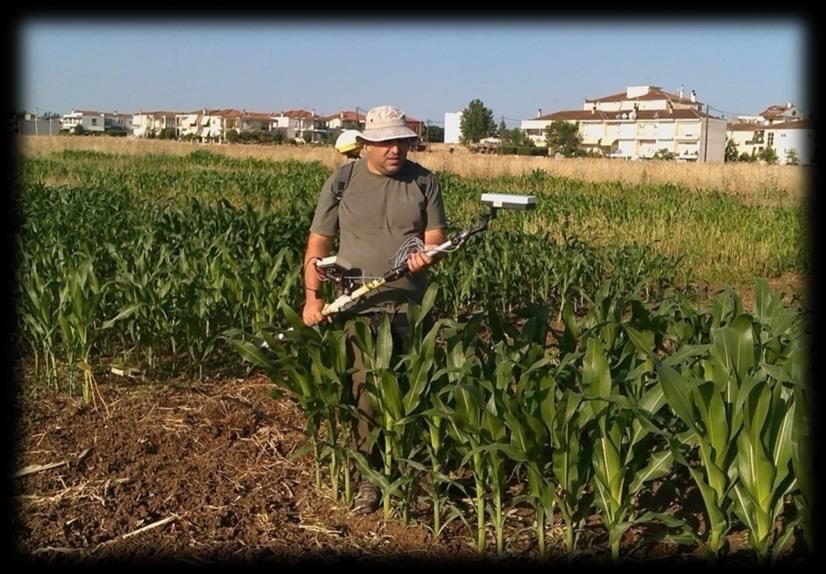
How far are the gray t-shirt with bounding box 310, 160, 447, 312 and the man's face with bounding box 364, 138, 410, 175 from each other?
71mm

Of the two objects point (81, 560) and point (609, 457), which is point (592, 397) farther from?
point (81, 560)

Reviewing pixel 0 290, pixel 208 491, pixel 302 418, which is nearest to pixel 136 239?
pixel 0 290

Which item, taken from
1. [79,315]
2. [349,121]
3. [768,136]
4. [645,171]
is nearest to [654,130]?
[768,136]

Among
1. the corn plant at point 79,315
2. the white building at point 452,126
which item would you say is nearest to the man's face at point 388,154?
the corn plant at point 79,315

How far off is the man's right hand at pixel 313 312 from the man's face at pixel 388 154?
0.73 meters

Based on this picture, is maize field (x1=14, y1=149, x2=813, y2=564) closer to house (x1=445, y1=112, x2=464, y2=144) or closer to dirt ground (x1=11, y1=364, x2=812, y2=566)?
dirt ground (x1=11, y1=364, x2=812, y2=566)

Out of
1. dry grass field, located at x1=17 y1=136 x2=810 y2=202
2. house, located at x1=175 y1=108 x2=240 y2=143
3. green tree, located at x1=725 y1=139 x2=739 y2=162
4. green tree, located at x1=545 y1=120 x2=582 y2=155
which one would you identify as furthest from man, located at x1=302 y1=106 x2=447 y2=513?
house, located at x1=175 y1=108 x2=240 y2=143

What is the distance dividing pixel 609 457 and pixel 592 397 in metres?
0.27

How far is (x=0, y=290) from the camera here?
18.2ft

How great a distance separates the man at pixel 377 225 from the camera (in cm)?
366

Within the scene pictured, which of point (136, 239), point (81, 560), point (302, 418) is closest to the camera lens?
point (81, 560)

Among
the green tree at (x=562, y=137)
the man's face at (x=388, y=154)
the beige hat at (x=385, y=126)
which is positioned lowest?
the man's face at (x=388, y=154)

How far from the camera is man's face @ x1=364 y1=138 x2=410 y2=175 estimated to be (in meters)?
3.62

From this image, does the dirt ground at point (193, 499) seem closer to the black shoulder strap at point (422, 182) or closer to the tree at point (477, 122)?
the black shoulder strap at point (422, 182)
